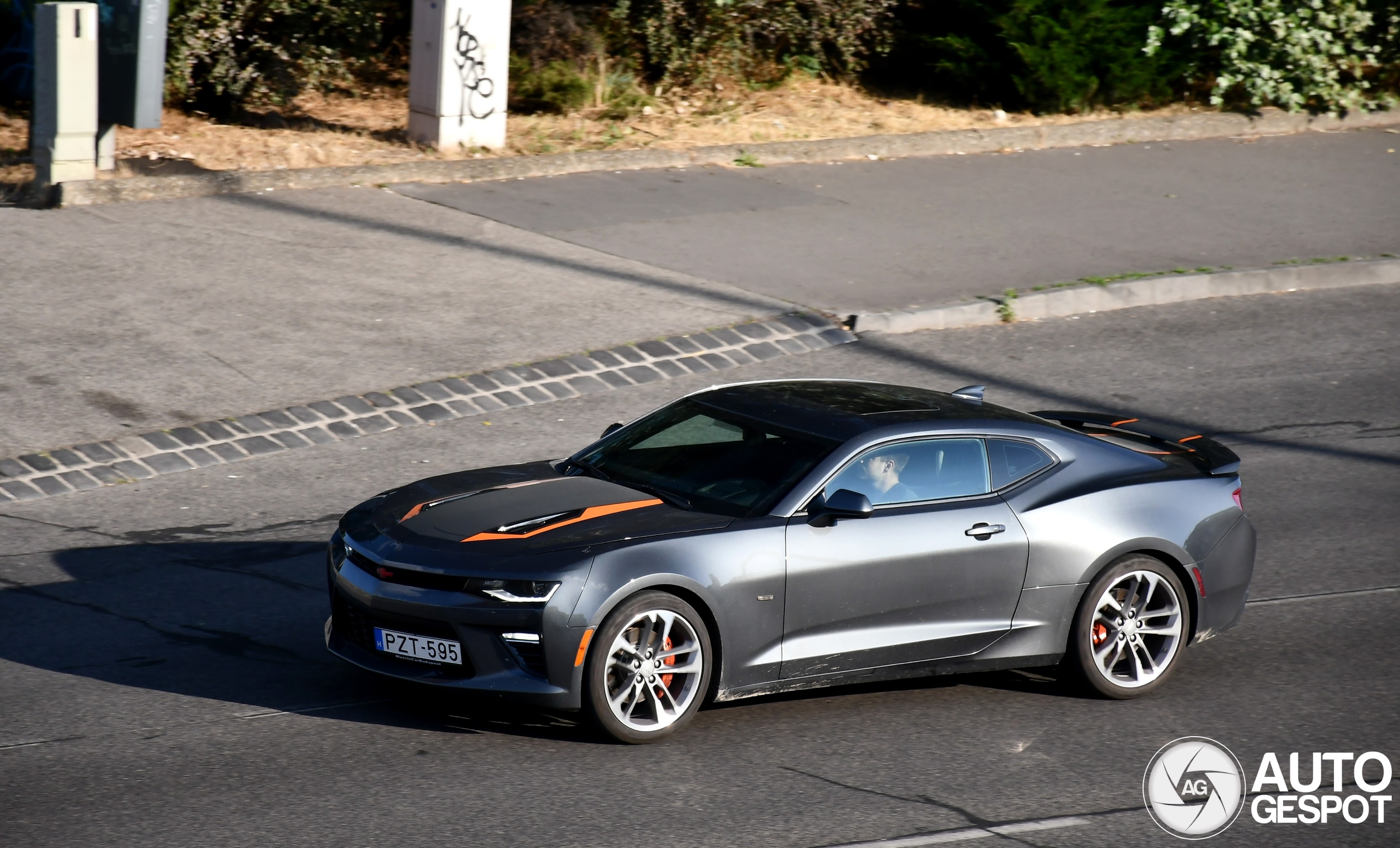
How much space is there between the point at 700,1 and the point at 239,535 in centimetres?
1180

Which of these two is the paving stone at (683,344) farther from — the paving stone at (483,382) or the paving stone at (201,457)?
the paving stone at (201,457)

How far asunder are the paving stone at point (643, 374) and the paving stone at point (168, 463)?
327cm

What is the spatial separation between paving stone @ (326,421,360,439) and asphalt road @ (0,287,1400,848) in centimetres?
21

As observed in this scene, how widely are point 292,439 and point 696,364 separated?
3.14 metres

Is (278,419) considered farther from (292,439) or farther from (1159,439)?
(1159,439)

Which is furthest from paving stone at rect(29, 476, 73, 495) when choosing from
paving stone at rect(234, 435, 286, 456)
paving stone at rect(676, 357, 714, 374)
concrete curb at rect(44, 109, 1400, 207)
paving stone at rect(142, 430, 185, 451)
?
concrete curb at rect(44, 109, 1400, 207)

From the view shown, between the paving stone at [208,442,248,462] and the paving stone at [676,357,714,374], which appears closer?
the paving stone at [208,442,248,462]

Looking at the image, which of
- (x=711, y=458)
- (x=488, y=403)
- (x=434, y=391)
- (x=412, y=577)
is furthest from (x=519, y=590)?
(x=434, y=391)

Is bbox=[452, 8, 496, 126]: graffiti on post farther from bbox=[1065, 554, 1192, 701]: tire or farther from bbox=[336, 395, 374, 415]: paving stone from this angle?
bbox=[1065, 554, 1192, 701]: tire

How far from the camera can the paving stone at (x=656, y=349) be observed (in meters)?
11.8

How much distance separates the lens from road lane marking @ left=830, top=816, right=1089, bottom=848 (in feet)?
17.6

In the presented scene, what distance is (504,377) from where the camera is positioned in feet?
36.7

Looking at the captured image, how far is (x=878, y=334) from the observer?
1255 cm

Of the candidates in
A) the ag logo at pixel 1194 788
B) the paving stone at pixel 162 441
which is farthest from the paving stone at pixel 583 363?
the ag logo at pixel 1194 788
